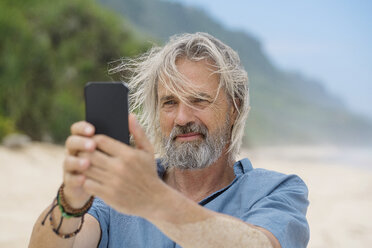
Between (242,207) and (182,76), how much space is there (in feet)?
1.87

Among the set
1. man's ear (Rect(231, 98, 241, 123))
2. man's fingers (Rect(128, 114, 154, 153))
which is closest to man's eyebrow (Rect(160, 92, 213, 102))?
man's ear (Rect(231, 98, 241, 123))

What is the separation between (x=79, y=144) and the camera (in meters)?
1.15

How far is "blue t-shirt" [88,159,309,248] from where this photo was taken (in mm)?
1791

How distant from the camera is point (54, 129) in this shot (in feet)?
52.7

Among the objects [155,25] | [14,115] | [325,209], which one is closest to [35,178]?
[14,115]

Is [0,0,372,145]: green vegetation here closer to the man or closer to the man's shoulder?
the man

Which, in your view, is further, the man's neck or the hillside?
the hillside

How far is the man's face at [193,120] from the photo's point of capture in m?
2.10

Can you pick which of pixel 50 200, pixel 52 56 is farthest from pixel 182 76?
pixel 52 56

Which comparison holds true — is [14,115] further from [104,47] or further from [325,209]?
[325,209]

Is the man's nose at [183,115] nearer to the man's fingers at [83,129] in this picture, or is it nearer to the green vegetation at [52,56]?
the man's fingers at [83,129]

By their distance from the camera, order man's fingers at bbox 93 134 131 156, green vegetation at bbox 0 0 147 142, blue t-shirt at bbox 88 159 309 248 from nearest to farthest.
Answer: man's fingers at bbox 93 134 131 156, blue t-shirt at bbox 88 159 309 248, green vegetation at bbox 0 0 147 142

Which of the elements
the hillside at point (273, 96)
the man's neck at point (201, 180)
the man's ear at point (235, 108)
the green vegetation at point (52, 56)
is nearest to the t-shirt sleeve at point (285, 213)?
the man's neck at point (201, 180)

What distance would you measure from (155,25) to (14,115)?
8557cm
